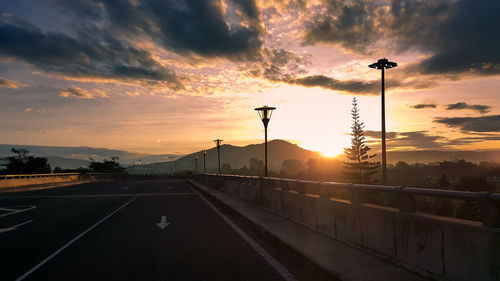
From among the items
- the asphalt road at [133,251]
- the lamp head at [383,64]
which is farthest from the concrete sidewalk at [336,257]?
the lamp head at [383,64]

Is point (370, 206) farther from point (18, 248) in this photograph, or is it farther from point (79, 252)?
point (18, 248)

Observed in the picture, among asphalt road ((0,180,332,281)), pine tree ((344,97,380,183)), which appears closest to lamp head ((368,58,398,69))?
asphalt road ((0,180,332,281))

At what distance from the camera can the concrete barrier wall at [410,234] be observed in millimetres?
4539

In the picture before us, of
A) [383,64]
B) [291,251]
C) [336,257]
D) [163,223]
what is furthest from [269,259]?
[383,64]

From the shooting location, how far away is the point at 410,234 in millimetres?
5816

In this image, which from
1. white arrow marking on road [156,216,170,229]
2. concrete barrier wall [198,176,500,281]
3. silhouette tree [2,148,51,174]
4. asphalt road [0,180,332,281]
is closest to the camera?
concrete barrier wall [198,176,500,281]

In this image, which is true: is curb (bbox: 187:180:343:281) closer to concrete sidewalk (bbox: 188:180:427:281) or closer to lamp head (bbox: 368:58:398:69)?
concrete sidewalk (bbox: 188:180:427:281)

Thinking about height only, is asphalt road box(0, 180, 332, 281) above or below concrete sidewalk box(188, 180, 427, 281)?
below

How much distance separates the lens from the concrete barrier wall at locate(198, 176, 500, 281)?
4539 mm

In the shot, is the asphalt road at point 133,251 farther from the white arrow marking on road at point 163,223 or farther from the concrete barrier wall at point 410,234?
the concrete barrier wall at point 410,234

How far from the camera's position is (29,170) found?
116 m

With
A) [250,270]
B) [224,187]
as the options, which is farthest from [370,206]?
[224,187]

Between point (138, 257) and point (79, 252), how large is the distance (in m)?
1.48

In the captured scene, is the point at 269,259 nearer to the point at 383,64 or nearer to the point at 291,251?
the point at 291,251
